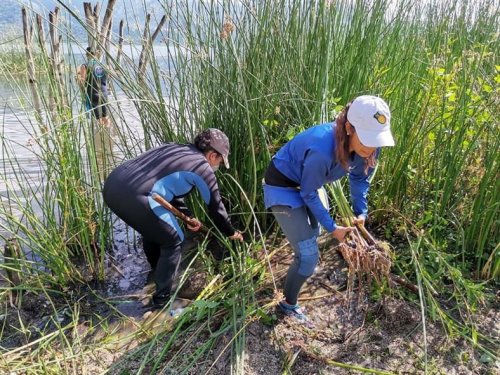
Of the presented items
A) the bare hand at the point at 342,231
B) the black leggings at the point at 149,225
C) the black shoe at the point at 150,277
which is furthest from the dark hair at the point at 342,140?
the black shoe at the point at 150,277

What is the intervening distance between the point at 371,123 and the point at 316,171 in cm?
30

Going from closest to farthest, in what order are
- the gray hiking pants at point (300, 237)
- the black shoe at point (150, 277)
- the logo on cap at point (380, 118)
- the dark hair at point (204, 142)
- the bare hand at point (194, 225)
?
the logo on cap at point (380, 118) < the gray hiking pants at point (300, 237) < the dark hair at point (204, 142) < the bare hand at point (194, 225) < the black shoe at point (150, 277)

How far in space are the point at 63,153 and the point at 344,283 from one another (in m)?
1.79

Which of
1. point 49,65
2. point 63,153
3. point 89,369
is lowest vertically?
point 89,369

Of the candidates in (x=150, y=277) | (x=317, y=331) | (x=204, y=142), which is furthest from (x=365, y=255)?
(x=150, y=277)

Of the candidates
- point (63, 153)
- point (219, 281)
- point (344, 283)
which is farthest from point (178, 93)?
point (344, 283)

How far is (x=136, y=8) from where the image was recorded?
113 inches

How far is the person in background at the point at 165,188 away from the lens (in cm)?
225

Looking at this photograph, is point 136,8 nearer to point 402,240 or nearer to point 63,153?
point 63,153

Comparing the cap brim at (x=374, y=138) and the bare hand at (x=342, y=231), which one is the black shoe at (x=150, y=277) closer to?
the bare hand at (x=342, y=231)

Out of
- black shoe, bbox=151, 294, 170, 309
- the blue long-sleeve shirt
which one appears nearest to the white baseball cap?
the blue long-sleeve shirt

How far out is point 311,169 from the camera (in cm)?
183

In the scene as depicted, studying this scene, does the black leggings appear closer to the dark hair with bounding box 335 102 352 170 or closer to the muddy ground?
the muddy ground

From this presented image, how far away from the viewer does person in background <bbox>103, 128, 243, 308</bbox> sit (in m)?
2.25
